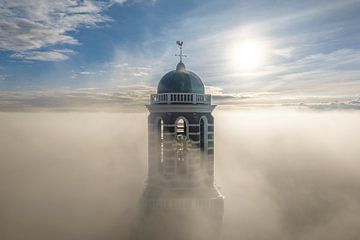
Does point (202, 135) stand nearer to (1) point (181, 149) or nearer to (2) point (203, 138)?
(2) point (203, 138)

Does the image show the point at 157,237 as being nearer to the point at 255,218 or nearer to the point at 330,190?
the point at 255,218

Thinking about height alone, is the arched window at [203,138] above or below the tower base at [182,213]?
above

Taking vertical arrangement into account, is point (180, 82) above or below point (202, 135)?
above

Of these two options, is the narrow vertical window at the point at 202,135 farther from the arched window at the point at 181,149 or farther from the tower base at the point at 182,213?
the tower base at the point at 182,213

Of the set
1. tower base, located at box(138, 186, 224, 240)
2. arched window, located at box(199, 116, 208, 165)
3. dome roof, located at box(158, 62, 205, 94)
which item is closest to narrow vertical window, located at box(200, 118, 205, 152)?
arched window, located at box(199, 116, 208, 165)

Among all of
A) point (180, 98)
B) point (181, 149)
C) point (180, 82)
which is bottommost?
point (181, 149)

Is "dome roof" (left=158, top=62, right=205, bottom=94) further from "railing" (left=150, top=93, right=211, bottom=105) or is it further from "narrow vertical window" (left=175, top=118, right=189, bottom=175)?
"narrow vertical window" (left=175, top=118, right=189, bottom=175)

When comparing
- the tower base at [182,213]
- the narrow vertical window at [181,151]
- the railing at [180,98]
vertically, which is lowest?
the tower base at [182,213]

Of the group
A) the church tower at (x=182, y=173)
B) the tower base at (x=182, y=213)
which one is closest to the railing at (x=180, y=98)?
the church tower at (x=182, y=173)

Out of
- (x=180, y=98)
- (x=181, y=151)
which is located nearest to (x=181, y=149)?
(x=181, y=151)
